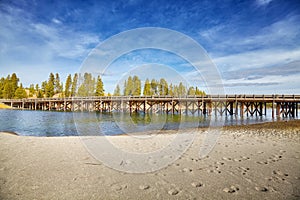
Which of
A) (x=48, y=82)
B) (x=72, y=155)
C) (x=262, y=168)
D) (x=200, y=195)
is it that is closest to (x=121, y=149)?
(x=72, y=155)

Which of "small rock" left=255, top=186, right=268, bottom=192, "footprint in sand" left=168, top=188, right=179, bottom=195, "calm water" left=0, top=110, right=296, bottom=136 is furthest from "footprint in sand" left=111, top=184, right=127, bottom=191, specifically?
"calm water" left=0, top=110, right=296, bottom=136

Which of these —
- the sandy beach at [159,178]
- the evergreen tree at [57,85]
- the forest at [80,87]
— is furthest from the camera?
the evergreen tree at [57,85]

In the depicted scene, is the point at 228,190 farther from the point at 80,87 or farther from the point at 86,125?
the point at 80,87

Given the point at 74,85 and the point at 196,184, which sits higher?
the point at 74,85

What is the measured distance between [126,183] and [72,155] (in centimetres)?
322

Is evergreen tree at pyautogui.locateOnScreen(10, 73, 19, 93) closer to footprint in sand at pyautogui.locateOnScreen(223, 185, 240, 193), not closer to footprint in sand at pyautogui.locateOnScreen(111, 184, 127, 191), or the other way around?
footprint in sand at pyautogui.locateOnScreen(111, 184, 127, 191)

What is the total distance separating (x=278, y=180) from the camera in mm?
3867

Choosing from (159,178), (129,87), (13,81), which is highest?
(13,81)

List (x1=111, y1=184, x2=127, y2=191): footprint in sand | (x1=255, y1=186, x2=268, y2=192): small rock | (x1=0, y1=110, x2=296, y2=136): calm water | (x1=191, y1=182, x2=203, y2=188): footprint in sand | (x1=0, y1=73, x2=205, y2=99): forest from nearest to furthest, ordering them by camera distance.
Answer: (x1=255, y1=186, x2=268, y2=192): small rock, (x1=111, y1=184, x2=127, y2=191): footprint in sand, (x1=191, y1=182, x2=203, y2=188): footprint in sand, (x1=0, y1=110, x2=296, y2=136): calm water, (x1=0, y1=73, x2=205, y2=99): forest

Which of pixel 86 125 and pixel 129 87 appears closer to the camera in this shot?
pixel 86 125

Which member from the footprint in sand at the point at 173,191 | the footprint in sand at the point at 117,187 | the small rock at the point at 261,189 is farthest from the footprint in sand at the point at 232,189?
the footprint in sand at the point at 117,187

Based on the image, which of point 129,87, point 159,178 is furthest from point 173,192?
point 129,87

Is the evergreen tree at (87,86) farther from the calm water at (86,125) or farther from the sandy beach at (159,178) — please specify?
the sandy beach at (159,178)

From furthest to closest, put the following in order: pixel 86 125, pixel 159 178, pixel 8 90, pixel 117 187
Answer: pixel 8 90 → pixel 86 125 → pixel 159 178 → pixel 117 187
